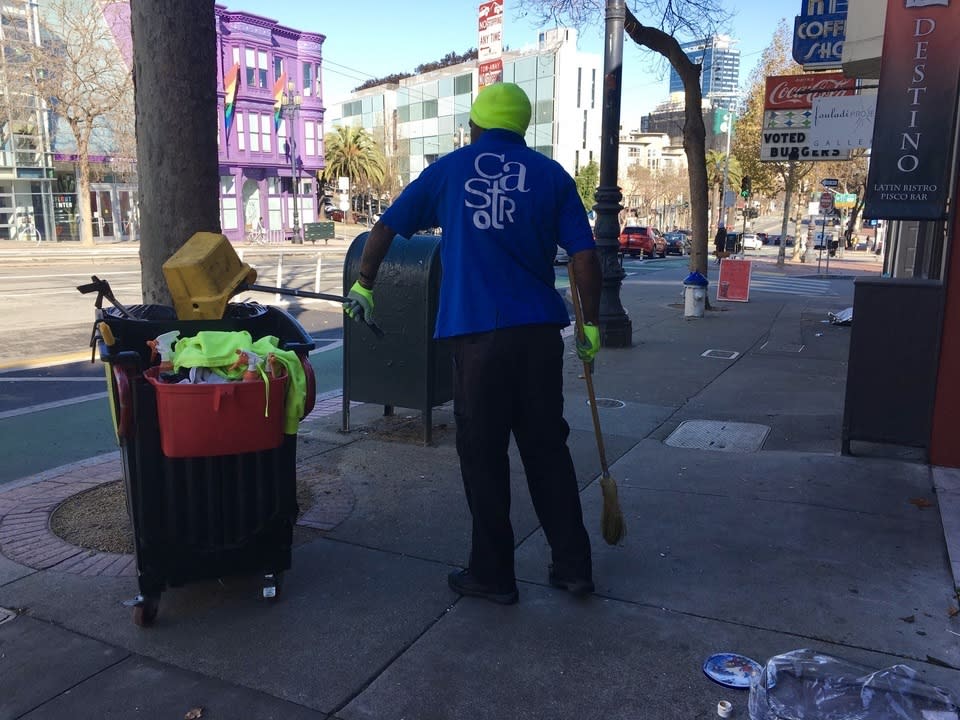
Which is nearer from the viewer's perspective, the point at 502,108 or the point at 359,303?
the point at 502,108

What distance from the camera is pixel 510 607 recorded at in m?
3.38

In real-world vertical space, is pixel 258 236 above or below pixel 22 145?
below

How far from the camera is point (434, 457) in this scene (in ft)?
18.2

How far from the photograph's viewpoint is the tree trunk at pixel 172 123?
413cm

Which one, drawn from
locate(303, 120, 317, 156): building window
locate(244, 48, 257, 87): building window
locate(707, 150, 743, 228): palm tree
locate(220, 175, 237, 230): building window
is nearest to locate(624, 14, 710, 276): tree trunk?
locate(220, 175, 237, 230): building window

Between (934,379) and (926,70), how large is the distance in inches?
77.0

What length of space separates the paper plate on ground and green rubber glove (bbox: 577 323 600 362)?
1318 mm

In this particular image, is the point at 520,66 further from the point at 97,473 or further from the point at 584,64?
the point at 97,473

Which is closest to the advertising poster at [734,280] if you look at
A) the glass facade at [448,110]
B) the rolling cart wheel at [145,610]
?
the rolling cart wheel at [145,610]

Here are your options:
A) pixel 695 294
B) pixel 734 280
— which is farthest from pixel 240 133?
pixel 695 294

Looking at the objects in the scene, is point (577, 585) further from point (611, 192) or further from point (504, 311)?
point (611, 192)

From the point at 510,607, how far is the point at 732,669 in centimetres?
94

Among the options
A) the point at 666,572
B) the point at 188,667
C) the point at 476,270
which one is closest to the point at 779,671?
the point at 666,572

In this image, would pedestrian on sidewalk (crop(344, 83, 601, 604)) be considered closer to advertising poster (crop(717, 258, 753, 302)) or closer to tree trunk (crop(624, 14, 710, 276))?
tree trunk (crop(624, 14, 710, 276))
